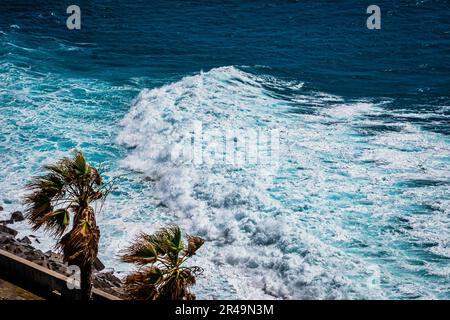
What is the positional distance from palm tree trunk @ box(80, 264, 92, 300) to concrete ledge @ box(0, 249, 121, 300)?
1.61 ft

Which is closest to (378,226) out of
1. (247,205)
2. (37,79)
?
(247,205)

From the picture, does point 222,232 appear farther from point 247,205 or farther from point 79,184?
point 79,184

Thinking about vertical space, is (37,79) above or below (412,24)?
below

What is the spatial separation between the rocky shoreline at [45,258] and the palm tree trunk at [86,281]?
78.1 inches

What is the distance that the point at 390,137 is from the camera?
2116 cm

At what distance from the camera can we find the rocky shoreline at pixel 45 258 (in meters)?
13.1

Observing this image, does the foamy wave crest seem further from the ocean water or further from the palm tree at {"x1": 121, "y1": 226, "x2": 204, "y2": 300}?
the palm tree at {"x1": 121, "y1": 226, "x2": 204, "y2": 300}

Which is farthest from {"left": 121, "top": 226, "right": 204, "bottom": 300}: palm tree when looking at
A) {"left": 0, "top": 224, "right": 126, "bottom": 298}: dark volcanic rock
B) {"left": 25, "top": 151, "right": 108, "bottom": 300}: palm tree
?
{"left": 0, "top": 224, "right": 126, "bottom": 298}: dark volcanic rock

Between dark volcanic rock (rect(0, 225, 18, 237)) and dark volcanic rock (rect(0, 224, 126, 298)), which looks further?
dark volcanic rock (rect(0, 225, 18, 237))

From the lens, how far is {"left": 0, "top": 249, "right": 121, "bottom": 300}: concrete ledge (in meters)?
11.2

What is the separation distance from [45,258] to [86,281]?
3908mm

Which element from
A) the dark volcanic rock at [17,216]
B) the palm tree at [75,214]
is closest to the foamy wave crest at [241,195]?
the dark volcanic rock at [17,216]

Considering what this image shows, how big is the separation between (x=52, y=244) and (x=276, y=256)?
Result: 16.9 feet
